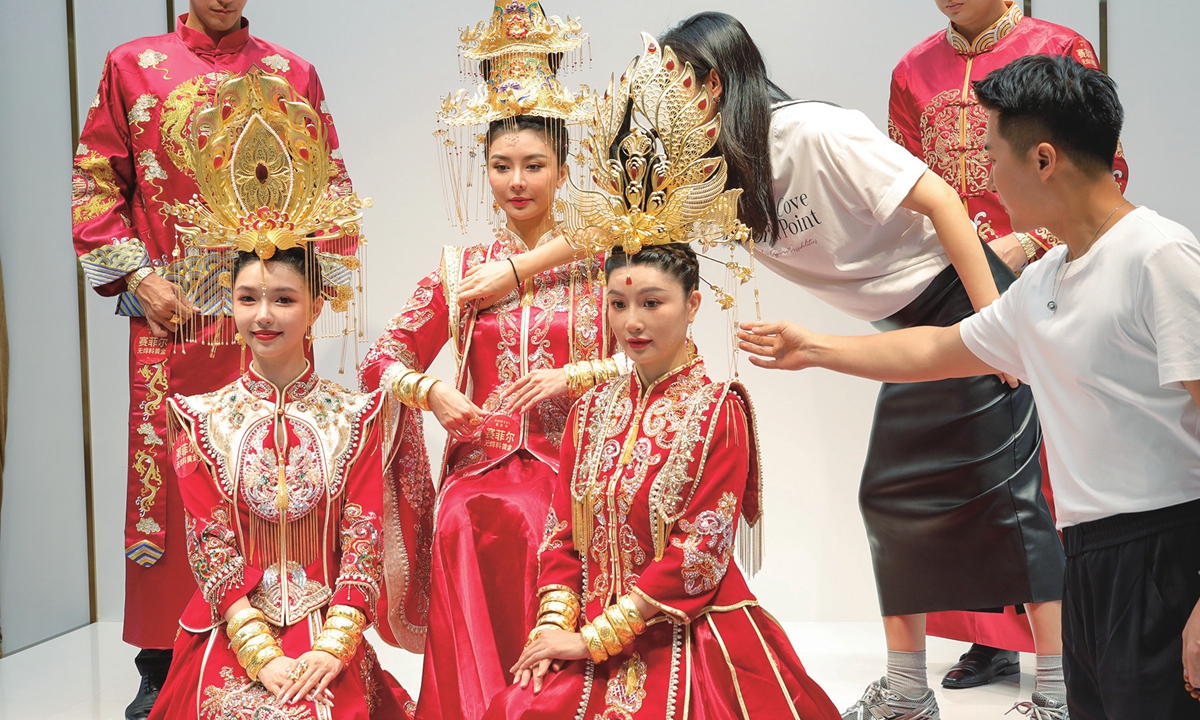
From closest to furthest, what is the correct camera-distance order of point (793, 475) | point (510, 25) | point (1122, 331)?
1. point (1122, 331)
2. point (510, 25)
3. point (793, 475)

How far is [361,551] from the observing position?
226 cm

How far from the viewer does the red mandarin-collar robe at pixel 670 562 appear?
6.46 ft

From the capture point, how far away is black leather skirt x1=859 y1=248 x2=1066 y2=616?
94.7 inches

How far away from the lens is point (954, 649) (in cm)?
342

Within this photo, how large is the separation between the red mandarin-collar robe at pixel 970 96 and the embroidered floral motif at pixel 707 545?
1388mm

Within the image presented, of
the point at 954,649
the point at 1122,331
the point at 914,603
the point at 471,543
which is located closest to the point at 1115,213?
the point at 1122,331

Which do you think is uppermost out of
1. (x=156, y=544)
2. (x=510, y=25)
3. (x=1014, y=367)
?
(x=510, y=25)

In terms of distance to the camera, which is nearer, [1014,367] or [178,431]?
[1014,367]

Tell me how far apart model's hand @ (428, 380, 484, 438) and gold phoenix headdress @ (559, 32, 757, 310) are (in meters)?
0.57

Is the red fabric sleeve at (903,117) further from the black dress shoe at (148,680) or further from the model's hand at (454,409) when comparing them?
the black dress shoe at (148,680)

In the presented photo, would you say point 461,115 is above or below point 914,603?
above

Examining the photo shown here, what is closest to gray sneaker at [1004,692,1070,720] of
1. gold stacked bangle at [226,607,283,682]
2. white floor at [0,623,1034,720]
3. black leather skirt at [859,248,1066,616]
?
black leather skirt at [859,248,1066,616]

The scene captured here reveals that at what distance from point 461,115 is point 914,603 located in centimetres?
159

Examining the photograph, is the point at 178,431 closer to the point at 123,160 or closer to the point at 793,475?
the point at 123,160
